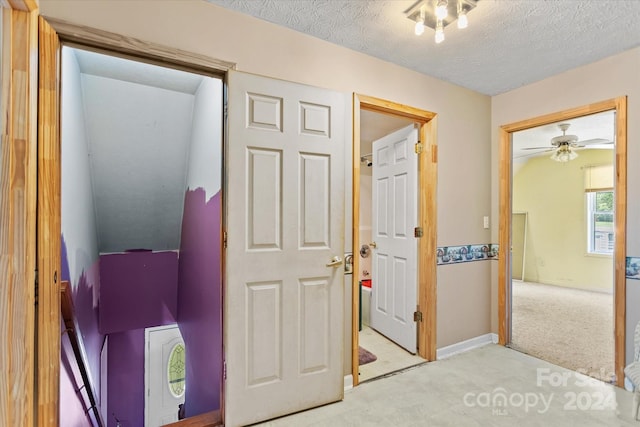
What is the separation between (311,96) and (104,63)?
161 cm

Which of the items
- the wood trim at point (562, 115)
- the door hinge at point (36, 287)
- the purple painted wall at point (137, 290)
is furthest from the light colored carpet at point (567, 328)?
the purple painted wall at point (137, 290)

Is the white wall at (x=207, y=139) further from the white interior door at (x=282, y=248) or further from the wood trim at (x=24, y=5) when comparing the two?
the wood trim at (x=24, y=5)

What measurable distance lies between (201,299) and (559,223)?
6475mm

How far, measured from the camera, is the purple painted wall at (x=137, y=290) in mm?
3791

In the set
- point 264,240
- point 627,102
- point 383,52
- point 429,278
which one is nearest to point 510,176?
point 627,102

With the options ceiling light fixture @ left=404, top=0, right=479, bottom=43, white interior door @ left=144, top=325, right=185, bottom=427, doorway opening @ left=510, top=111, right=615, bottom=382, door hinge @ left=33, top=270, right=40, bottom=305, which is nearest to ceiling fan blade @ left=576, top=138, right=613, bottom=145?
doorway opening @ left=510, top=111, right=615, bottom=382

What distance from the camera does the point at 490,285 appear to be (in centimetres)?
300

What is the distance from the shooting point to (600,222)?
5484mm

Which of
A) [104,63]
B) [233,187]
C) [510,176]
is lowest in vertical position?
[233,187]

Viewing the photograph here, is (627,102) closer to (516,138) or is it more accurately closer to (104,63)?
(516,138)

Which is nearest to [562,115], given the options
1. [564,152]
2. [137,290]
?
[564,152]

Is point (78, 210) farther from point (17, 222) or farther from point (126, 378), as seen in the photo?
point (126, 378)

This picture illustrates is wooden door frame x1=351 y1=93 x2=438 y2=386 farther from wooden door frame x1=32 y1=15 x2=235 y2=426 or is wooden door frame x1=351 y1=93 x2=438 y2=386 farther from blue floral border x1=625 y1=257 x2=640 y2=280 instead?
wooden door frame x1=32 y1=15 x2=235 y2=426

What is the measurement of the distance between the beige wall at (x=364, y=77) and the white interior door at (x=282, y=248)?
221 mm
